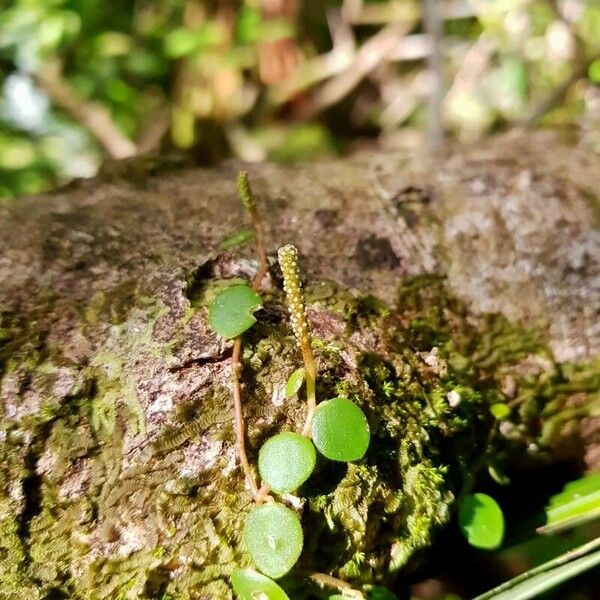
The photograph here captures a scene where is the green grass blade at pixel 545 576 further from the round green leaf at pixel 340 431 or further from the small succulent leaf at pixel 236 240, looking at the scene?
the small succulent leaf at pixel 236 240

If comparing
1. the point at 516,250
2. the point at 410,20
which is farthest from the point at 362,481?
the point at 410,20

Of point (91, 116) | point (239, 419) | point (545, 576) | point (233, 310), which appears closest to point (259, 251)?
point (233, 310)

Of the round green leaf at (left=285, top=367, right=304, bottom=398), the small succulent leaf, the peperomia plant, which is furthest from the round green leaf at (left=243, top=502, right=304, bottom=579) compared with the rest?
the small succulent leaf

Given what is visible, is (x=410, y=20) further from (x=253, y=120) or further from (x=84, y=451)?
(x=84, y=451)

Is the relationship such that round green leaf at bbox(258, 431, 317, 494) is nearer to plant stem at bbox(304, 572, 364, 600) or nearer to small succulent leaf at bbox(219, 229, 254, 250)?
plant stem at bbox(304, 572, 364, 600)

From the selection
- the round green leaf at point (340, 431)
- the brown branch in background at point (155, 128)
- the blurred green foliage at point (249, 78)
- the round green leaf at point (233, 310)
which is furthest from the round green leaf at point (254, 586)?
the brown branch in background at point (155, 128)

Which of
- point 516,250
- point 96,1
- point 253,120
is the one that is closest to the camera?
point 516,250
